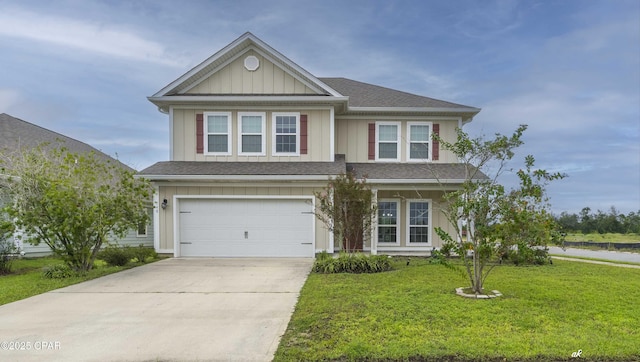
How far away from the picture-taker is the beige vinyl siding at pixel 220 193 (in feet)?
46.9

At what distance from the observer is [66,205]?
34.1ft

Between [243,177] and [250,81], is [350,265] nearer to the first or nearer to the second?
[243,177]

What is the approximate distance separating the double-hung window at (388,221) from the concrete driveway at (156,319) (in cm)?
540

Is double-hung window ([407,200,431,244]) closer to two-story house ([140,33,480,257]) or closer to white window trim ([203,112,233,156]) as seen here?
two-story house ([140,33,480,257])

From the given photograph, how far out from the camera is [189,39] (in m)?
16.1

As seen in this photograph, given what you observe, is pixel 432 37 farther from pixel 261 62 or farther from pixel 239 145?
pixel 239 145

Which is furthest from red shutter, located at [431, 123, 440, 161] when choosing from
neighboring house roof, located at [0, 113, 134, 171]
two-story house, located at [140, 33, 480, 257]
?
neighboring house roof, located at [0, 113, 134, 171]

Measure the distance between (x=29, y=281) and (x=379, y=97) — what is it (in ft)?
43.7

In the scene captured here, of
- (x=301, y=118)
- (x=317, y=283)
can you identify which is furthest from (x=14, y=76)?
(x=317, y=283)

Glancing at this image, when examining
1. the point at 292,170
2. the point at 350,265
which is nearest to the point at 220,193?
the point at 292,170

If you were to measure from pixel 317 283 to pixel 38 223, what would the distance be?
24.2 ft

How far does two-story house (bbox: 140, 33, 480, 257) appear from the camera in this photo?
1433cm

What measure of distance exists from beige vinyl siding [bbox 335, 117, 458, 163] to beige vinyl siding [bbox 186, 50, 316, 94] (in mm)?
2207

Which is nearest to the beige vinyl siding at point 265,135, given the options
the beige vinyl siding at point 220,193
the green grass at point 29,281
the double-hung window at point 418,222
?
the beige vinyl siding at point 220,193
